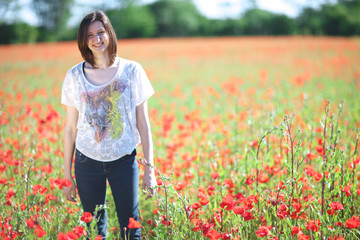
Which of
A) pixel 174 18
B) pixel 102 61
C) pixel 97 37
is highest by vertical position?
pixel 174 18

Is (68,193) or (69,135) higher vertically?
(69,135)

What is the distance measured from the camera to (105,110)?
1.82 m

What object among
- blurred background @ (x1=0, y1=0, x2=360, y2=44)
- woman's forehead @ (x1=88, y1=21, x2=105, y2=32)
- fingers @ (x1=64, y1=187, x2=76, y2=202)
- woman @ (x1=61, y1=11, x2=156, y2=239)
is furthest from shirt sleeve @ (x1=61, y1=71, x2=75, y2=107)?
blurred background @ (x1=0, y1=0, x2=360, y2=44)

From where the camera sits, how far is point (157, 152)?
359cm

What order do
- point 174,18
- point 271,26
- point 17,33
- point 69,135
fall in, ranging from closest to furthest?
point 69,135 → point 17,33 → point 271,26 → point 174,18

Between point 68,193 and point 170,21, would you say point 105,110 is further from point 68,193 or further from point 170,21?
point 170,21

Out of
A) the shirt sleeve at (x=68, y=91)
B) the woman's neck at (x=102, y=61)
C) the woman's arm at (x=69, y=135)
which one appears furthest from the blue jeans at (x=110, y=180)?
the woman's neck at (x=102, y=61)

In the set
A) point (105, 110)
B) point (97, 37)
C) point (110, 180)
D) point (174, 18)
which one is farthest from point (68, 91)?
point (174, 18)

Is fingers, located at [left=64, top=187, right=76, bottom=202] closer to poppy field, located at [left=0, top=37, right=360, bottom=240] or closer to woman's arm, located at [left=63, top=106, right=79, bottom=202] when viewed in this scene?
woman's arm, located at [left=63, top=106, right=79, bottom=202]

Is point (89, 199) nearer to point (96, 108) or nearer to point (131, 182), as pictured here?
point (131, 182)

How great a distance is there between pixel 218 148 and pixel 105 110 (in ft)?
6.34

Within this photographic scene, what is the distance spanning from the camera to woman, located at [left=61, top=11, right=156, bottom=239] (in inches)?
71.2

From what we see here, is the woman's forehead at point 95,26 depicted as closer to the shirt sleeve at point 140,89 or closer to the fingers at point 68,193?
the shirt sleeve at point 140,89

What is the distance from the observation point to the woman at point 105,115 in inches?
71.2
